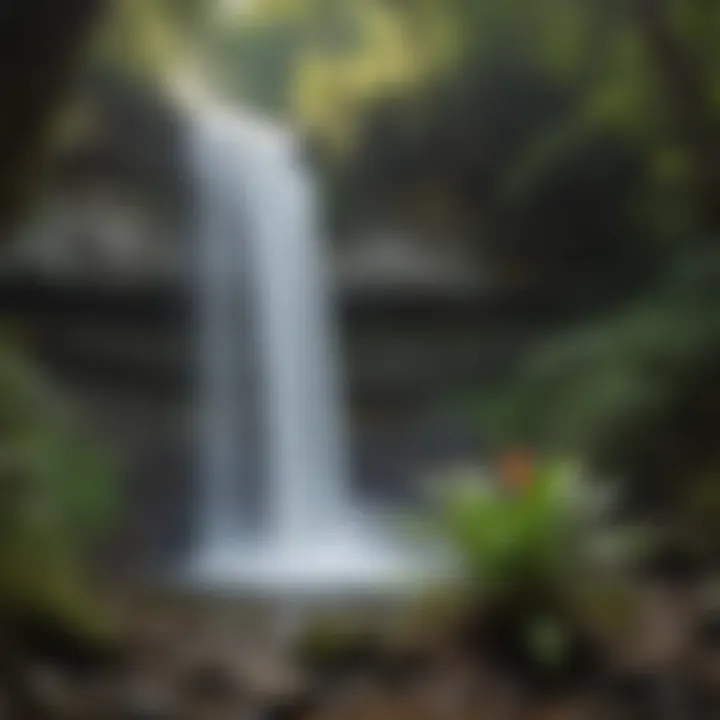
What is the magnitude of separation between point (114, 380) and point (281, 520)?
1.17 ft

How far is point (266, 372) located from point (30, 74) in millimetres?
628

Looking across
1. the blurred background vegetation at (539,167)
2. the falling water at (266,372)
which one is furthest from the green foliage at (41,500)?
the falling water at (266,372)

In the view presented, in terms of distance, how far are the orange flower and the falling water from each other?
214 mm

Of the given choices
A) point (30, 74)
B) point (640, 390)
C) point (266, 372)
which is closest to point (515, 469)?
point (640, 390)

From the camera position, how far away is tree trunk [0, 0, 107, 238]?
1.83 m

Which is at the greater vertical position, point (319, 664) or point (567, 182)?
point (567, 182)

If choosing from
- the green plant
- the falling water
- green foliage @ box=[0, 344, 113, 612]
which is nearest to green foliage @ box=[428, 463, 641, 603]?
the green plant

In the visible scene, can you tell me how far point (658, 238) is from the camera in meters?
1.96

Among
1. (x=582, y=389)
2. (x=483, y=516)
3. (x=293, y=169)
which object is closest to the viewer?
(x=483, y=516)

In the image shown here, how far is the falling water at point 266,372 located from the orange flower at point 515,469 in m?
0.21

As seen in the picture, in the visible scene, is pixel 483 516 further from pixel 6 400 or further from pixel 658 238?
pixel 6 400

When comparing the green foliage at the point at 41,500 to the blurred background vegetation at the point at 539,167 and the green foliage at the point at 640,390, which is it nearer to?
the blurred background vegetation at the point at 539,167

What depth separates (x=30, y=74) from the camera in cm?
186

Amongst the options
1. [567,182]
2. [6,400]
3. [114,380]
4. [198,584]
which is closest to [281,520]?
[198,584]
